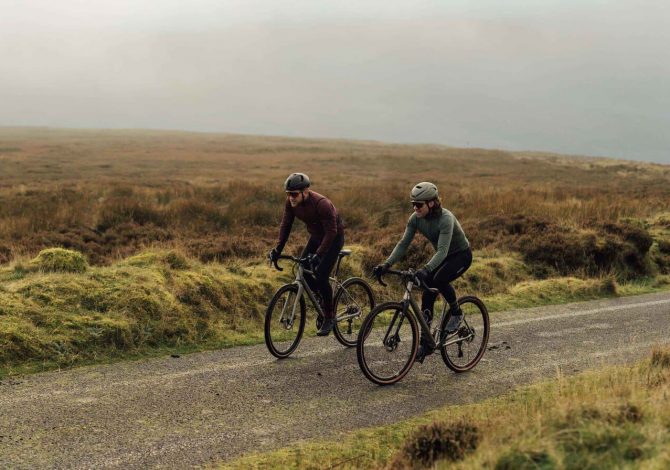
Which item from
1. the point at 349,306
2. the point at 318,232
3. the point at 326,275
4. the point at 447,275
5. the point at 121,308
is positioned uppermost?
the point at 318,232

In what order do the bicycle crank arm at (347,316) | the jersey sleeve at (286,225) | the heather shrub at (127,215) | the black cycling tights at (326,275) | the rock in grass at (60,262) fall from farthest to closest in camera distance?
→ the heather shrub at (127,215) → the rock in grass at (60,262) → the bicycle crank arm at (347,316) → the jersey sleeve at (286,225) → the black cycling tights at (326,275)

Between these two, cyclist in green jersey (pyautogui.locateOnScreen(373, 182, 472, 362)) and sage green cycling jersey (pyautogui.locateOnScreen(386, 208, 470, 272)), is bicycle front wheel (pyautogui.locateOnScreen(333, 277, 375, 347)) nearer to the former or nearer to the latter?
cyclist in green jersey (pyautogui.locateOnScreen(373, 182, 472, 362))

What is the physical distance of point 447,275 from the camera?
24.1 ft

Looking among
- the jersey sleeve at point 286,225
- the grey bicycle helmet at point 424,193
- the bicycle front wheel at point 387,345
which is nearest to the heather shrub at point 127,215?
the jersey sleeve at point 286,225

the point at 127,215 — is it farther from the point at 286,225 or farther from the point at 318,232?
the point at 318,232

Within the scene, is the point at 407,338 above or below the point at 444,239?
below

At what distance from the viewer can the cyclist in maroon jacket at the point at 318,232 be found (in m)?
7.85

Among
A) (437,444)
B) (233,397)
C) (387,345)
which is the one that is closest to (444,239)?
(387,345)

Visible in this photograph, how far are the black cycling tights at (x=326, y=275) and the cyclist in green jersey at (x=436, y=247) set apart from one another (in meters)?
1.19

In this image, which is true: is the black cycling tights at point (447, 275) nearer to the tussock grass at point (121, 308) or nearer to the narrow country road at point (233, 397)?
the narrow country road at point (233, 397)

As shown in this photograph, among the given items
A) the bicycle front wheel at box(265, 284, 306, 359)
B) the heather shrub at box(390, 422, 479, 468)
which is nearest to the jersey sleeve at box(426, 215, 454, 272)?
the bicycle front wheel at box(265, 284, 306, 359)

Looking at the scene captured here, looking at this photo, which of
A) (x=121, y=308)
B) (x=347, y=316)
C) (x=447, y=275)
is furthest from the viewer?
(x=121, y=308)

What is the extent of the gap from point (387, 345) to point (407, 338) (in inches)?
11.0

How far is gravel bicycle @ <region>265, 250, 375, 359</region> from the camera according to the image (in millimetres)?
7863
